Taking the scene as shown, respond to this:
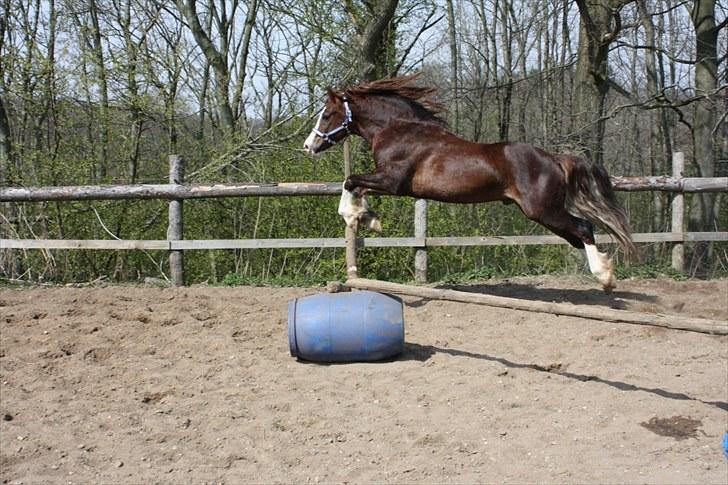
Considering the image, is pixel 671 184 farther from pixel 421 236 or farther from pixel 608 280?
pixel 608 280

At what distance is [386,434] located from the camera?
13.9 ft

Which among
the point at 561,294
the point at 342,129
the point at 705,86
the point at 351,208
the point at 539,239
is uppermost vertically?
the point at 705,86

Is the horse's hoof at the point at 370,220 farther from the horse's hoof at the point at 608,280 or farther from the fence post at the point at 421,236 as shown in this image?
the fence post at the point at 421,236

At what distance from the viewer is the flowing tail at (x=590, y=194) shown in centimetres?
638

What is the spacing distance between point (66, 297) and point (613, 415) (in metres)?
6.28

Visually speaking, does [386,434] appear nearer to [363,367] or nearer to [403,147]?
[363,367]

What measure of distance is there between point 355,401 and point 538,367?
1710 millimetres

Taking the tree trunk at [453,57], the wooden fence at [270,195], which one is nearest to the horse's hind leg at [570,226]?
the wooden fence at [270,195]

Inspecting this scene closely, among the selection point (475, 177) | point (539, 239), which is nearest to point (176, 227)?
point (475, 177)

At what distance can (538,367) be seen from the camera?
563 centimetres

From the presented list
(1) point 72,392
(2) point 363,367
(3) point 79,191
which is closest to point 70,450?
(1) point 72,392

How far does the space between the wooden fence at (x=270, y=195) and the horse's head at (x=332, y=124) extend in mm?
2258

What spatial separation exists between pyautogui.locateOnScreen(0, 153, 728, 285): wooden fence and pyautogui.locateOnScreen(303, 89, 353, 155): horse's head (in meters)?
2.26

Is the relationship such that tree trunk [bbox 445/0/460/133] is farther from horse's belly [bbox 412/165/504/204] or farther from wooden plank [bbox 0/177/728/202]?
horse's belly [bbox 412/165/504/204]
